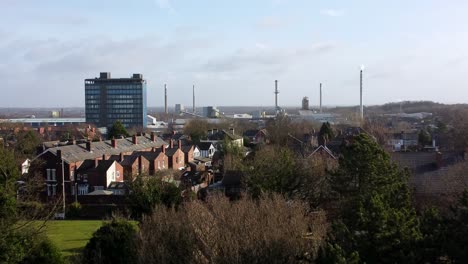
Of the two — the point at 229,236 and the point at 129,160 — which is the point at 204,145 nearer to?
the point at 129,160

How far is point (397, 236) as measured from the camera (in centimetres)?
1684

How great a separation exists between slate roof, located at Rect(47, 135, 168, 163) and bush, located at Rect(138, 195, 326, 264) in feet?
92.8

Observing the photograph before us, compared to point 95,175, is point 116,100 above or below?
above

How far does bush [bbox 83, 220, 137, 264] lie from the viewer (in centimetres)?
2072

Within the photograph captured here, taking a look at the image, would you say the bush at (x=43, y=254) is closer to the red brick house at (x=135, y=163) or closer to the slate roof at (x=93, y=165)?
the slate roof at (x=93, y=165)

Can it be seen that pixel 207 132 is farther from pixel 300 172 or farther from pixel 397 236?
pixel 397 236

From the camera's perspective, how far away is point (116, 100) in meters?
137

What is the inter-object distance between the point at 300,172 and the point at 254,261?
48.5ft

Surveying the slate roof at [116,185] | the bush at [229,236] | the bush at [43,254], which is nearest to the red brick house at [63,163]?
the slate roof at [116,185]

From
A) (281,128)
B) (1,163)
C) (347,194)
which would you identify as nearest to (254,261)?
(347,194)

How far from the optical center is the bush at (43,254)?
18750mm

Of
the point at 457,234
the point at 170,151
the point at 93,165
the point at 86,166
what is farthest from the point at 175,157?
the point at 457,234

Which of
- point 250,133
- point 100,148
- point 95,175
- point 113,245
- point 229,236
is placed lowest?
point 95,175

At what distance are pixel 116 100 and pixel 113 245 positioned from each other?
11884 cm
